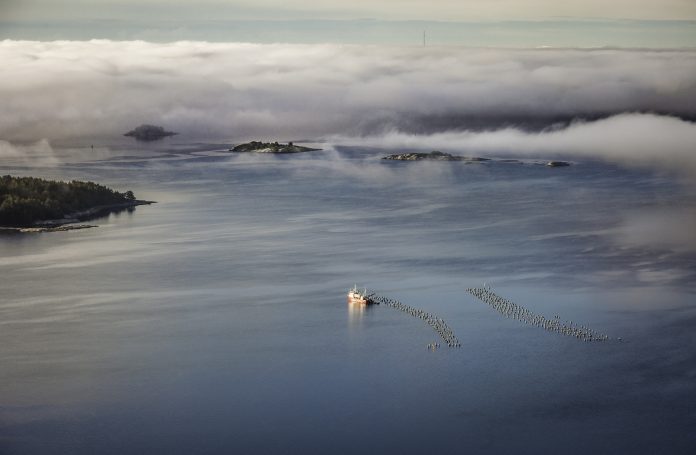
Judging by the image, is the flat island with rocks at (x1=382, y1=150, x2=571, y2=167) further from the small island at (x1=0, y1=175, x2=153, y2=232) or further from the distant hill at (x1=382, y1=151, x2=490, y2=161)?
the small island at (x1=0, y1=175, x2=153, y2=232)

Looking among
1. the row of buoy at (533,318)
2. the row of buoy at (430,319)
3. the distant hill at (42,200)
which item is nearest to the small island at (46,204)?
the distant hill at (42,200)

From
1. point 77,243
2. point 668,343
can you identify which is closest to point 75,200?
point 77,243

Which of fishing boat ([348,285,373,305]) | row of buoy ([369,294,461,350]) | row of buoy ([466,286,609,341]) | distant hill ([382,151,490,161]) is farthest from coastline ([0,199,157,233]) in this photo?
distant hill ([382,151,490,161])

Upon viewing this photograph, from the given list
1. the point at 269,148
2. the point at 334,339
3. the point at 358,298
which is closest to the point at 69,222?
the point at 358,298

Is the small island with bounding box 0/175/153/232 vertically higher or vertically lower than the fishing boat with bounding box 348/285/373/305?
higher

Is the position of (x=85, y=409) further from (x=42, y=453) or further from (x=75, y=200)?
(x=75, y=200)

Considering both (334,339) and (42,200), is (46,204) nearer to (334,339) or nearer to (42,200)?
(42,200)

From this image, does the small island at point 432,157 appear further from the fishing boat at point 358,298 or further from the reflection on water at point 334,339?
the fishing boat at point 358,298
